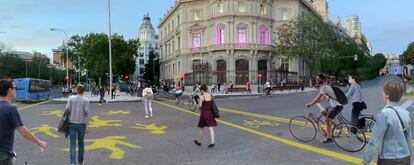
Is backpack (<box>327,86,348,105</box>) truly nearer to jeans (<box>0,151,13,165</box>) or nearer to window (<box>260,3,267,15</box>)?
jeans (<box>0,151,13,165</box>)

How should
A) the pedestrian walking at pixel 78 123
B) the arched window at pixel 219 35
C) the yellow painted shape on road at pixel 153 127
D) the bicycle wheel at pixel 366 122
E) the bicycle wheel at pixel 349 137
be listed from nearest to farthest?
the pedestrian walking at pixel 78 123, the bicycle wheel at pixel 349 137, the bicycle wheel at pixel 366 122, the yellow painted shape on road at pixel 153 127, the arched window at pixel 219 35

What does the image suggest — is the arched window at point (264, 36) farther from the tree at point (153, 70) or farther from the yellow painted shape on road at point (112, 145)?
the yellow painted shape on road at point (112, 145)

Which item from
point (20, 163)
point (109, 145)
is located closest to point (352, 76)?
point (109, 145)

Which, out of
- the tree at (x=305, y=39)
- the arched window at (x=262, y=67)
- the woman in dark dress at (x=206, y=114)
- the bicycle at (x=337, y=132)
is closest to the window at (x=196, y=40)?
the arched window at (x=262, y=67)

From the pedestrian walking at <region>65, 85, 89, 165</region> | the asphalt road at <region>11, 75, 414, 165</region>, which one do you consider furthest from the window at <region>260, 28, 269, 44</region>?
the pedestrian walking at <region>65, 85, 89, 165</region>

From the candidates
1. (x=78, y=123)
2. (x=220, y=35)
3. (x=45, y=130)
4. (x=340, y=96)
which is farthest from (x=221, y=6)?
(x=78, y=123)

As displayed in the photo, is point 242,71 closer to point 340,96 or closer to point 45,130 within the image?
point 45,130

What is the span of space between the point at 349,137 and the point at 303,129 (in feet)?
4.90

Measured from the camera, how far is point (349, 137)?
10094 mm

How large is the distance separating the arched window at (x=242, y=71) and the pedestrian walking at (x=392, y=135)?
6328 cm

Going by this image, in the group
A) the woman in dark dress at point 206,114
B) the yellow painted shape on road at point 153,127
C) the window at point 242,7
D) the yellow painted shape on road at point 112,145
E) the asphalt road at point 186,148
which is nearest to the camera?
the asphalt road at point 186,148

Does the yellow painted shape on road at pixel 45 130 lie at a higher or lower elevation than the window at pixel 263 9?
lower

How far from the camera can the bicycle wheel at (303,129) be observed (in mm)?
11086

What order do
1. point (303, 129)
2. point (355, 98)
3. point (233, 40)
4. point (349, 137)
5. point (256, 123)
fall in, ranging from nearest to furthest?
point (349, 137), point (303, 129), point (355, 98), point (256, 123), point (233, 40)
